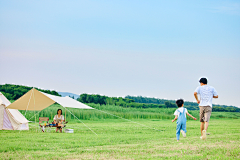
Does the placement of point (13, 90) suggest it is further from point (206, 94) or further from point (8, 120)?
point (206, 94)

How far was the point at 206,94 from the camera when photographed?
7410 millimetres

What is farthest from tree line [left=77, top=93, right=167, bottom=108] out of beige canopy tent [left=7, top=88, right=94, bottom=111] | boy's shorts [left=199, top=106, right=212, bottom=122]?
boy's shorts [left=199, top=106, right=212, bottom=122]

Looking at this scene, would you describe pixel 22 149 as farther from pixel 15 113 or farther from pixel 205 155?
pixel 15 113

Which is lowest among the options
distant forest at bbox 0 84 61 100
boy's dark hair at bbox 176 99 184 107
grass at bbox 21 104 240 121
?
grass at bbox 21 104 240 121

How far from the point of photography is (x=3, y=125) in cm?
1288

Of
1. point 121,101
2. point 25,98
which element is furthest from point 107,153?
point 121,101

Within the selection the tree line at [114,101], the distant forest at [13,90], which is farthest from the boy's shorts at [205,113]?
the distant forest at [13,90]

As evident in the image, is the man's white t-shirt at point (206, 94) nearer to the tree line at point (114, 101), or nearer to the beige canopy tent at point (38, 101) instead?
the beige canopy tent at point (38, 101)

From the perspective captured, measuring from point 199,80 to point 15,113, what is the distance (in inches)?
380

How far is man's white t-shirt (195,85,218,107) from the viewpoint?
7.40 m

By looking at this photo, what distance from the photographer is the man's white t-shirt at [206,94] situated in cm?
740

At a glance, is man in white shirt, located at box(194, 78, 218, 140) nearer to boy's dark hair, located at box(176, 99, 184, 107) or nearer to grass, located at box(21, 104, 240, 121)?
boy's dark hair, located at box(176, 99, 184, 107)

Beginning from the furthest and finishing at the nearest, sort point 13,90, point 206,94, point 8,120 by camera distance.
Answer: point 13,90 → point 8,120 → point 206,94

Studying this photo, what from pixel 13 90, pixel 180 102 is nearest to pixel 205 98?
pixel 180 102
